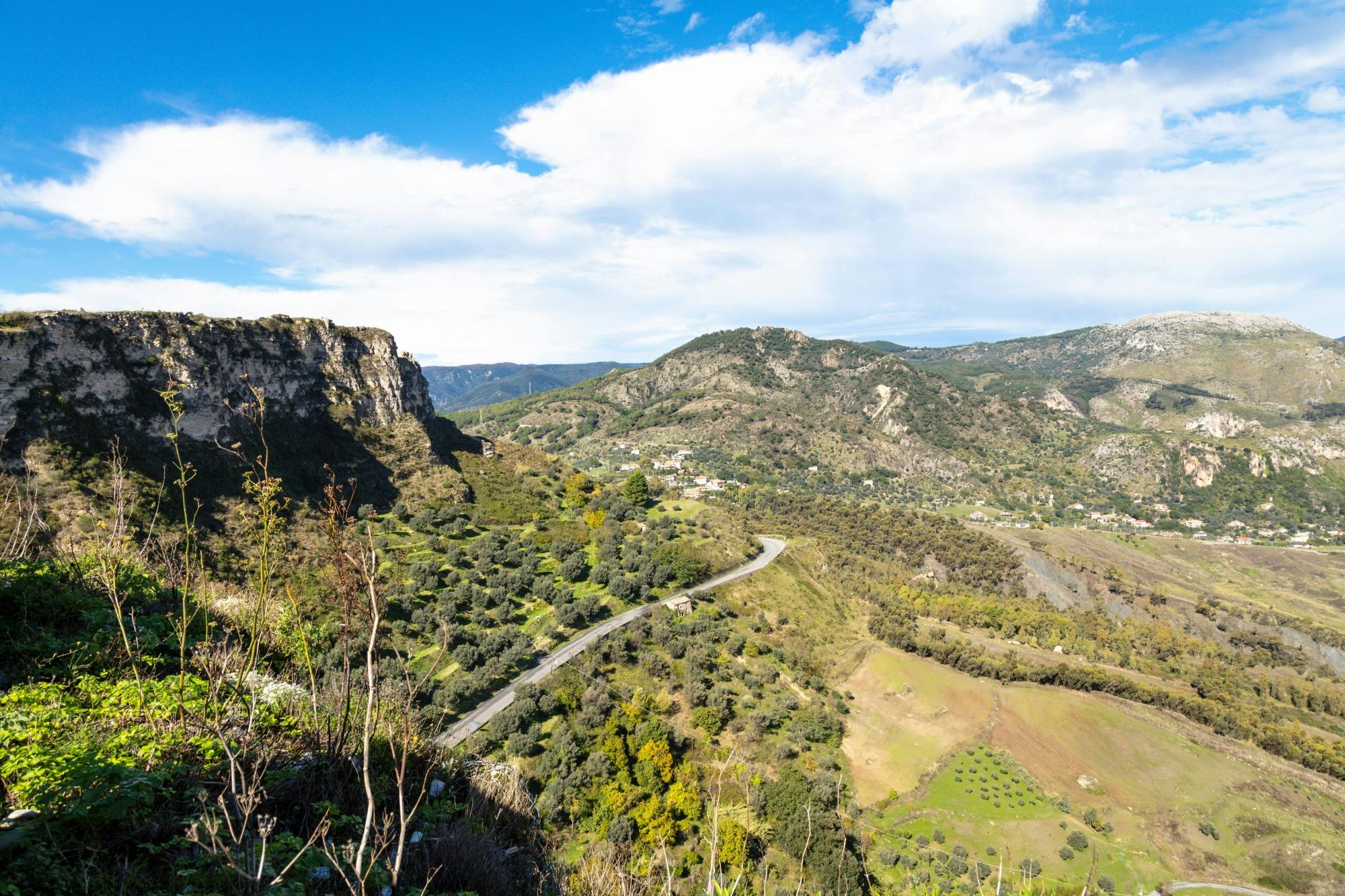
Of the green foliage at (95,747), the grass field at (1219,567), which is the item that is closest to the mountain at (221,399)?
the green foliage at (95,747)

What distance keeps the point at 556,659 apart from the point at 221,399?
25.0 metres

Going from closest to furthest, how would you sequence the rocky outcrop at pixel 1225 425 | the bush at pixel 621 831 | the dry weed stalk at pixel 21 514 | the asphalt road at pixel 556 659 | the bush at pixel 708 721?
the dry weed stalk at pixel 21 514 → the bush at pixel 621 831 → the asphalt road at pixel 556 659 → the bush at pixel 708 721 → the rocky outcrop at pixel 1225 425

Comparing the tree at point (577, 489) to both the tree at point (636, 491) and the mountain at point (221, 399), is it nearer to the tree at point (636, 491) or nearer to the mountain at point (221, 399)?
the tree at point (636, 491)

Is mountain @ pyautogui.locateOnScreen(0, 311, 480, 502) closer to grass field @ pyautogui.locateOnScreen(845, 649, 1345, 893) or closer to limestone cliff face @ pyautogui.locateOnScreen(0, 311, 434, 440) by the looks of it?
limestone cliff face @ pyautogui.locateOnScreen(0, 311, 434, 440)

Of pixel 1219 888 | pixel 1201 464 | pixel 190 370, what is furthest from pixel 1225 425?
pixel 190 370

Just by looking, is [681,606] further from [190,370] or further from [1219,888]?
[190,370]

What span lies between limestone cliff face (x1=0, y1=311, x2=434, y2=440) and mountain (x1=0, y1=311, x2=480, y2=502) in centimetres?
8

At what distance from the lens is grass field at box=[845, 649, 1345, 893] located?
29859 mm

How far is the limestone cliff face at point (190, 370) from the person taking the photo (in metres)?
32.0

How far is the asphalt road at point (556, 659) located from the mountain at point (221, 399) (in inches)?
677

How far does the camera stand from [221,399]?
99.7ft

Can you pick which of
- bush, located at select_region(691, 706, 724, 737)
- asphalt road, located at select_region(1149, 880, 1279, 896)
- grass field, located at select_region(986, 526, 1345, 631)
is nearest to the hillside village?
grass field, located at select_region(986, 526, 1345, 631)

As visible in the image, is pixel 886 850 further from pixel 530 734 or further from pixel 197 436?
pixel 197 436

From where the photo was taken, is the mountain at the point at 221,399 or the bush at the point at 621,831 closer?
the bush at the point at 621,831
